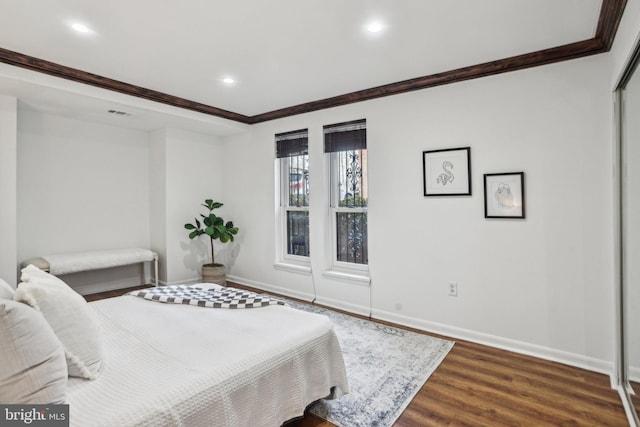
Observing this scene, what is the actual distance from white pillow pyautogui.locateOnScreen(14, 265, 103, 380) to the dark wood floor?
1.11 metres

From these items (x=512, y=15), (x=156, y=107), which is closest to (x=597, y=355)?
(x=512, y=15)

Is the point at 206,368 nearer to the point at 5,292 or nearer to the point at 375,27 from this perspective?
the point at 5,292

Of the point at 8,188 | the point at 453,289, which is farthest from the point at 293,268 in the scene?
the point at 8,188

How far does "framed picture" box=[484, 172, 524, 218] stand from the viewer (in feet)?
9.21

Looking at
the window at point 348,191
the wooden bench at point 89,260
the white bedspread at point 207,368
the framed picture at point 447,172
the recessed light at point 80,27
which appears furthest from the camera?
the window at point 348,191

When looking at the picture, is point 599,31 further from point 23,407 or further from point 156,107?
point 156,107

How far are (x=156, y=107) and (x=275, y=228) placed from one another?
2066mm

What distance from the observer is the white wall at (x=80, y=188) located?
3910 millimetres

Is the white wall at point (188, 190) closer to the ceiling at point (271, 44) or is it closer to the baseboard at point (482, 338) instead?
the ceiling at point (271, 44)

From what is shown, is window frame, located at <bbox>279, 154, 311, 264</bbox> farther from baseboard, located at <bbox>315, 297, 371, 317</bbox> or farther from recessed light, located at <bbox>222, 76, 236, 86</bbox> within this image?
recessed light, located at <bbox>222, 76, 236, 86</bbox>

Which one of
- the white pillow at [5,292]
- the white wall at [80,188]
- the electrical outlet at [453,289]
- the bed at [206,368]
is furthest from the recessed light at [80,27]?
the electrical outlet at [453,289]

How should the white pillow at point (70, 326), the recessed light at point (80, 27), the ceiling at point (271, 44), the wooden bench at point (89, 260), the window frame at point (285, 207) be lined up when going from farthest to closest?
the window frame at point (285, 207) < the wooden bench at point (89, 260) < the recessed light at point (80, 27) < the ceiling at point (271, 44) < the white pillow at point (70, 326)

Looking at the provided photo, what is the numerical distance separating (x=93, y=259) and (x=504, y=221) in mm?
4462

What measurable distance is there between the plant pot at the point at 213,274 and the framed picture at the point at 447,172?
304 cm
